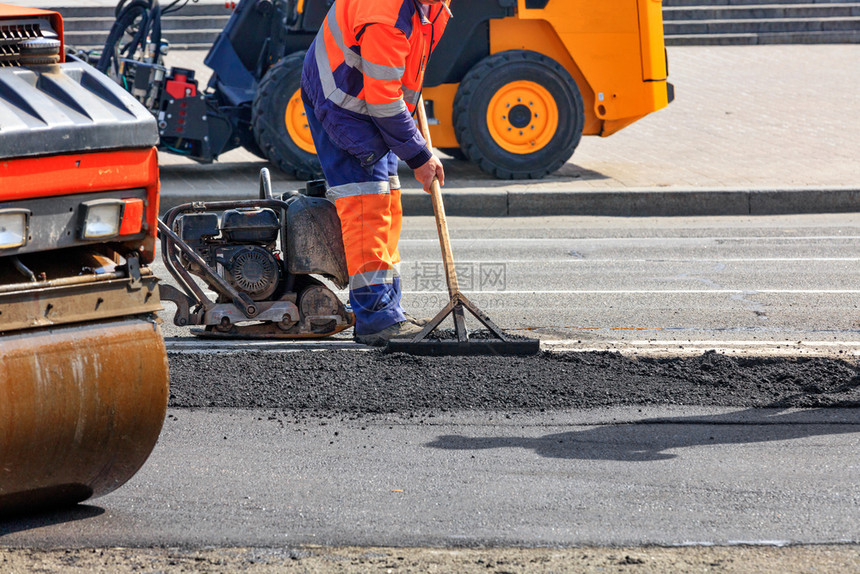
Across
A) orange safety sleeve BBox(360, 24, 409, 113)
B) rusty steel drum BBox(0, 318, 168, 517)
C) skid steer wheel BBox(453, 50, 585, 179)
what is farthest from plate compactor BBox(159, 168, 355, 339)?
skid steer wheel BBox(453, 50, 585, 179)

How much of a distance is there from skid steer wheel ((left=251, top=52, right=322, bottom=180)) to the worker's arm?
480 cm

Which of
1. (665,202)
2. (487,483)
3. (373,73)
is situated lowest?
(487,483)

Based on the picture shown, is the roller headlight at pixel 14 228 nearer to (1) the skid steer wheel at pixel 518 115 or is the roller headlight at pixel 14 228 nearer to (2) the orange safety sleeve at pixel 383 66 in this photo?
(2) the orange safety sleeve at pixel 383 66

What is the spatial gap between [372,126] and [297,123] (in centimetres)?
500

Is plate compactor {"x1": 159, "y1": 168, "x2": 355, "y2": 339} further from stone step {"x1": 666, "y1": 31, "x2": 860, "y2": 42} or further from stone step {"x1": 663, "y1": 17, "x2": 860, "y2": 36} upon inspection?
stone step {"x1": 663, "y1": 17, "x2": 860, "y2": 36}

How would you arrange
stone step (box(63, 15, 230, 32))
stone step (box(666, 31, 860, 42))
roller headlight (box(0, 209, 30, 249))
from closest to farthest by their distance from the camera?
roller headlight (box(0, 209, 30, 249))
stone step (box(63, 15, 230, 32))
stone step (box(666, 31, 860, 42))

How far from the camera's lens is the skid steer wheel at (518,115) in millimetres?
10297

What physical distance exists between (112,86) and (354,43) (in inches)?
83.7

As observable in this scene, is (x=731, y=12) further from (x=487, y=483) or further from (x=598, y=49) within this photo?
(x=487, y=483)

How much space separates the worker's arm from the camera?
16.7 feet

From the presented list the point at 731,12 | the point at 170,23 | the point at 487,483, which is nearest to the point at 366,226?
the point at 487,483

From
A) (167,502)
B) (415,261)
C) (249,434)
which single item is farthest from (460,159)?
(167,502)

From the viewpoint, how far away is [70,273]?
10.7 ft

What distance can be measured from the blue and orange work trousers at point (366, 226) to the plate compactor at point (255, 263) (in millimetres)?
122
